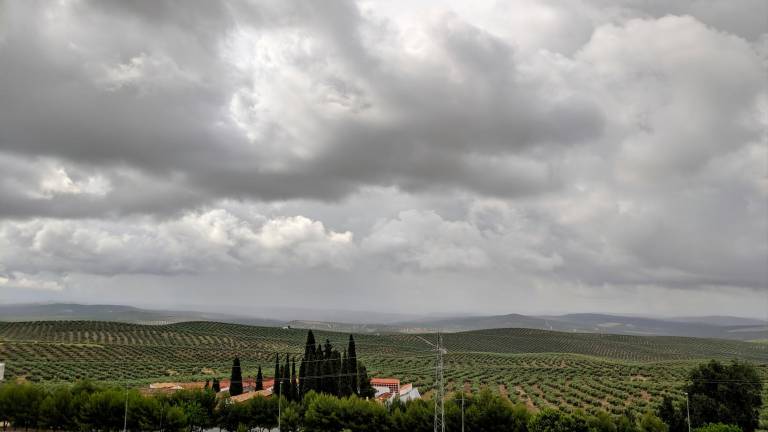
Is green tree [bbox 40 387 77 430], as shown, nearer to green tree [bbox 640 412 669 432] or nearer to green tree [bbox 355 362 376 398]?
green tree [bbox 355 362 376 398]

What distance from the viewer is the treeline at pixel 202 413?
5084 cm

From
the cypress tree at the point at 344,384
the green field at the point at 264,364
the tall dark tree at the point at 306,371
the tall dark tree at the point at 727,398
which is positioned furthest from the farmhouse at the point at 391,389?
the tall dark tree at the point at 727,398

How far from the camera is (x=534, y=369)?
112 m

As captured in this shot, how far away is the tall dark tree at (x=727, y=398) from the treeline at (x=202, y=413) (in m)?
8.78

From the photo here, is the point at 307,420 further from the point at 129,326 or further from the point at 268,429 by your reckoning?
the point at 129,326

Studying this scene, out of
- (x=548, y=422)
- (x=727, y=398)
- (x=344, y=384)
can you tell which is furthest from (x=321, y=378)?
(x=727, y=398)

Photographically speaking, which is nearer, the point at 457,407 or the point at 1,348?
the point at 457,407

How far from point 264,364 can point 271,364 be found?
1.54 metres

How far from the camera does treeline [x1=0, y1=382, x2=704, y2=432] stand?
167 feet

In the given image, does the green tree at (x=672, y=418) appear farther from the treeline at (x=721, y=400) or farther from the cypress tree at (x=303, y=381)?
the cypress tree at (x=303, y=381)

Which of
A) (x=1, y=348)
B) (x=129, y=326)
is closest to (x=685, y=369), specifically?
(x=1, y=348)

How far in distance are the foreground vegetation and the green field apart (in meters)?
0.17

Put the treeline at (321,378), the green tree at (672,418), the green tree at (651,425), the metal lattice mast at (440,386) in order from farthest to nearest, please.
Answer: the treeline at (321,378) → the green tree at (672,418) → the green tree at (651,425) → the metal lattice mast at (440,386)

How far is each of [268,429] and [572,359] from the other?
325 ft
